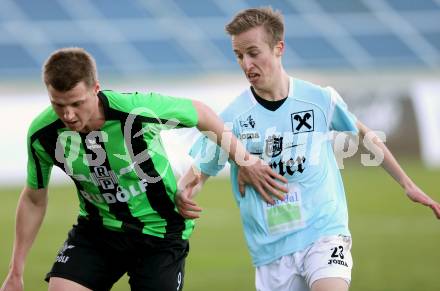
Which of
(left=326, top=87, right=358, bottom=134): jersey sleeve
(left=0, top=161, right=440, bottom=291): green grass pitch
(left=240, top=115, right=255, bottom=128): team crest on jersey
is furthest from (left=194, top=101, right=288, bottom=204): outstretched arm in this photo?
(left=0, top=161, right=440, bottom=291): green grass pitch

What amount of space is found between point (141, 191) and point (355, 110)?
508 inches

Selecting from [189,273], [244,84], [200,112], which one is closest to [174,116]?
[200,112]

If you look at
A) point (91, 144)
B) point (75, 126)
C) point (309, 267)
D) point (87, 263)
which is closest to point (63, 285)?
point (87, 263)

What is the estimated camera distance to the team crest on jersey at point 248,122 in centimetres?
614

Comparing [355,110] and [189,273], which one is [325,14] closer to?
[355,110]

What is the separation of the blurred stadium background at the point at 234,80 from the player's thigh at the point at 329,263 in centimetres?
302

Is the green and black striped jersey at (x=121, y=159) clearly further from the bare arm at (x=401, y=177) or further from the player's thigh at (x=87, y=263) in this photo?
the bare arm at (x=401, y=177)

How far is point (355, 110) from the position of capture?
18.3 meters

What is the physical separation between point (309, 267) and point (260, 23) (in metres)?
1.64

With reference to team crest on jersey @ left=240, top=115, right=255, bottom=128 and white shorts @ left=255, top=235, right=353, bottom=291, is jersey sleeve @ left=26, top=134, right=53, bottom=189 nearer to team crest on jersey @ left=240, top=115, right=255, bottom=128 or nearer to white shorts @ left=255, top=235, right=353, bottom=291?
team crest on jersey @ left=240, top=115, right=255, bottom=128

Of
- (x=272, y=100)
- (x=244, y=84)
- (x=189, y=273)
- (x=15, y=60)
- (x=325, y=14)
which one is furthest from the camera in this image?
(x=325, y=14)

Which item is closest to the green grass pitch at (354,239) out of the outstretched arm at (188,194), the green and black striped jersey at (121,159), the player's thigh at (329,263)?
the player's thigh at (329,263)

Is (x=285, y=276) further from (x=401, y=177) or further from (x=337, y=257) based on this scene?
(x=401, y=177)

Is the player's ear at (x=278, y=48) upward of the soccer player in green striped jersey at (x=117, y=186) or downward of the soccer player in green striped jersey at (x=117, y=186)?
upward
